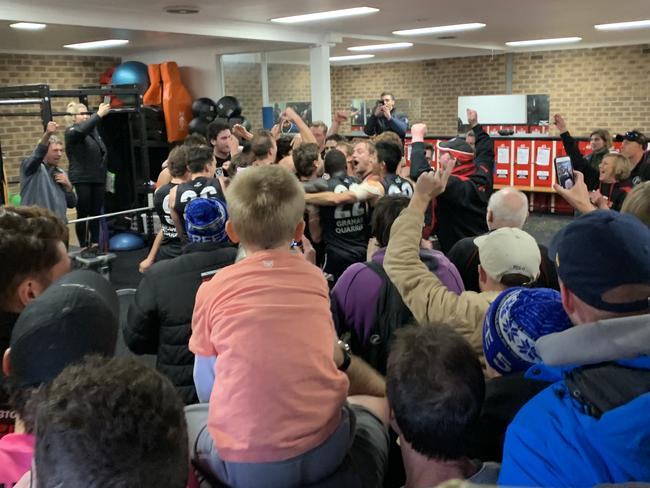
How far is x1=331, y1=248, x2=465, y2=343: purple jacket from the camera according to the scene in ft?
7.00

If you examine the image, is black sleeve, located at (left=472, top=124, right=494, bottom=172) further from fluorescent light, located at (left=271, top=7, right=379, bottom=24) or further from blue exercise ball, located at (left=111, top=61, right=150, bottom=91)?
blue exercise ball, located at (left=111, top=61, right=150, bottom=91)

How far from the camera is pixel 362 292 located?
7.04 ft

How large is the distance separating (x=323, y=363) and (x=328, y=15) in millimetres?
6603

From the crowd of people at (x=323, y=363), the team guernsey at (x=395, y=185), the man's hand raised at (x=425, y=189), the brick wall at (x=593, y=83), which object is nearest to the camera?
the crowd of people at (x=323, y=363)

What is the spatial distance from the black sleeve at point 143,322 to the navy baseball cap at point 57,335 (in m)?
1.01

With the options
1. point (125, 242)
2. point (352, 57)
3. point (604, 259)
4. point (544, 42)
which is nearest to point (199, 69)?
point (125, 242)

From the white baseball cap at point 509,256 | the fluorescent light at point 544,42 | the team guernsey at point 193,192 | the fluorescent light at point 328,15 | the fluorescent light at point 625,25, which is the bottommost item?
the white baseball cap at point 509,256

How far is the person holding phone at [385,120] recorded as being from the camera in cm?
699

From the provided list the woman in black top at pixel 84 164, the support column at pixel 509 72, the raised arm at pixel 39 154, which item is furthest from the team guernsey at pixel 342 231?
the support column at pixel 509 72

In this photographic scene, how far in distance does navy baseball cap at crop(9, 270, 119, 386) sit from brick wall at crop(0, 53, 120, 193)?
8.81m

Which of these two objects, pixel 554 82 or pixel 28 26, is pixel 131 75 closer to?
pixel 28 26

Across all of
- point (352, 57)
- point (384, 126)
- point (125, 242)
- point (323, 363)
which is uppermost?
point (352, 57)

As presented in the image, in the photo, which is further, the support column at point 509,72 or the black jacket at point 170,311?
the support column at point 509,72

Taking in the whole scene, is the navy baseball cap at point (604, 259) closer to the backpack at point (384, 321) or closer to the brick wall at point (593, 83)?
the backpack at point (384, 321)
